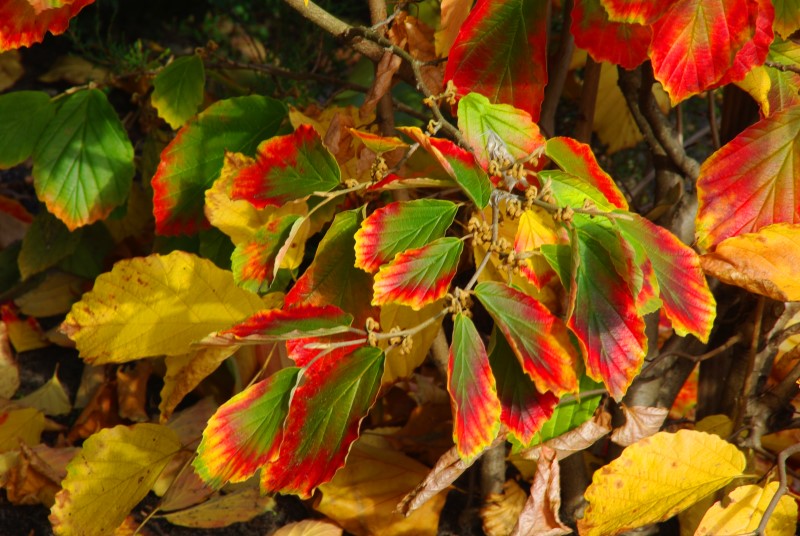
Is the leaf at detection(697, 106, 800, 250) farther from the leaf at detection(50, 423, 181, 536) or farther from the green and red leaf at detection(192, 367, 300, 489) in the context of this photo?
the leaf at detection(50, 423, 181, 536)

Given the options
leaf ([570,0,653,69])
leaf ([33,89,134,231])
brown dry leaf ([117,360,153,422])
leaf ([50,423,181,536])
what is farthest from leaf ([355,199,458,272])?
brown dry leaf ([117,360,153,422])

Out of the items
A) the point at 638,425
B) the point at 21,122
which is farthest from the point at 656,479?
the point at 21,122

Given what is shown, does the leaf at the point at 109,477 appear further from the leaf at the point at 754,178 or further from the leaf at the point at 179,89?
the leaf at the point at 754,178

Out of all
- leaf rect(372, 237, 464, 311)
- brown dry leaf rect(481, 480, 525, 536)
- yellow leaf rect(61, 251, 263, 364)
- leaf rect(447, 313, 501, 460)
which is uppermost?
leaf rect(372, 237, 464, 311)

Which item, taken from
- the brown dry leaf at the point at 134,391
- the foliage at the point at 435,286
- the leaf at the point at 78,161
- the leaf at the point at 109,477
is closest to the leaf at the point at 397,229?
the foliage at the point at 435,286

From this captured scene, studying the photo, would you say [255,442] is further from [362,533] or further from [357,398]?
[362,533]

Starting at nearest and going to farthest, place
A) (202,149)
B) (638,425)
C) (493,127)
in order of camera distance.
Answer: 1. (493,127)
2. (638,425)
3. (202,149)

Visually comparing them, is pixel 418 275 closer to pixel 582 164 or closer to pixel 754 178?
pixel 582 164
